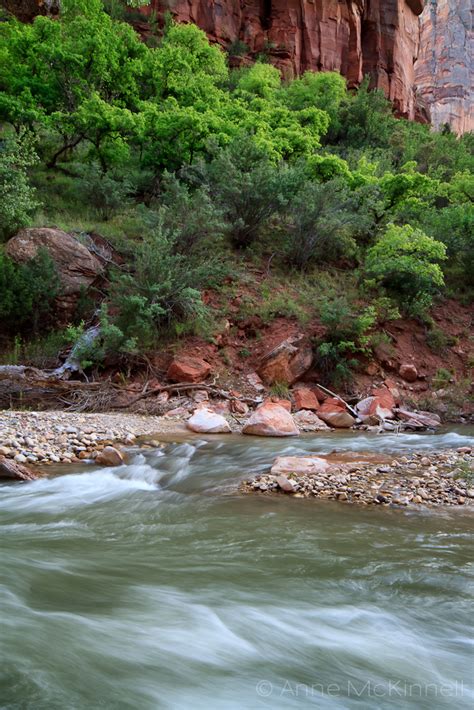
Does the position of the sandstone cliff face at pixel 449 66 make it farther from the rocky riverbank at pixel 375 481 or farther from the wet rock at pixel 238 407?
the rocky riverbank at pixel 375 481

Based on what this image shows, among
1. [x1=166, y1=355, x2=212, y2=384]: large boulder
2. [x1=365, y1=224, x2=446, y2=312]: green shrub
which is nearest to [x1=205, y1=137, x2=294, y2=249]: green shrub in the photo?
[x1=365, y1=224, x2=446, y2=312]: green shrub

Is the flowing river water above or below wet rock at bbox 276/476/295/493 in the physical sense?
above

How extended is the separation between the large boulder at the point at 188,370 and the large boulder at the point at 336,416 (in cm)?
287

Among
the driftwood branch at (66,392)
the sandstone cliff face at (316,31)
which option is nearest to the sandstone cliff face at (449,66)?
the sandstone cliff face at (316,31)

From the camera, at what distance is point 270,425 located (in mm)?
8945

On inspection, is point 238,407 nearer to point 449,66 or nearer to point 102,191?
point 102,191

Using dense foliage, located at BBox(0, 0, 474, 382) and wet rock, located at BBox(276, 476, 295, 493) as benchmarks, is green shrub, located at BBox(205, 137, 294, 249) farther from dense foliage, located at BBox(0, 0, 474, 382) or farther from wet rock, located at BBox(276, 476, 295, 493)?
wet rock, located at BBox(276, 476, 295, 493)

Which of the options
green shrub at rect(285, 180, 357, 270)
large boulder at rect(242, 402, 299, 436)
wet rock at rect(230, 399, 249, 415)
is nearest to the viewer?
large boulder at rect(242, 402, 299, 436)

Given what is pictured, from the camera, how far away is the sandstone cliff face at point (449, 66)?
68000 mm

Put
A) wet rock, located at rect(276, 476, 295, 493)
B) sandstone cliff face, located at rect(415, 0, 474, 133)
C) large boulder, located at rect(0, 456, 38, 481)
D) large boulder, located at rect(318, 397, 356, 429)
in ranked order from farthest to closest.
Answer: sandstone cliff face, located at rect(415, 0, 474, 133) < large boulder, located at rect(318, 397, 356, 429) < large boulder, located at rect(0, 456, 38, 481) < wet rock, located at rect(276, 476, 295, 493)

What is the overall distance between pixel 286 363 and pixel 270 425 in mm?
3095

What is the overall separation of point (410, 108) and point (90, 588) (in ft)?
166

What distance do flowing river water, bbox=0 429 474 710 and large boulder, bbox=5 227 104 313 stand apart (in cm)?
883

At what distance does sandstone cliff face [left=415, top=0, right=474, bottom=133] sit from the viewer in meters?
68.0
